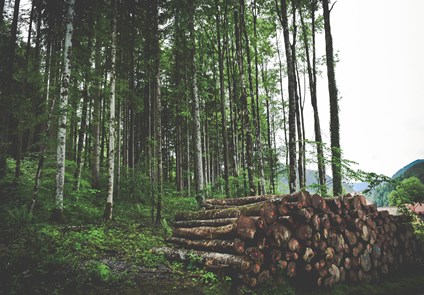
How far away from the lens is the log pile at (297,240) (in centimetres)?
569

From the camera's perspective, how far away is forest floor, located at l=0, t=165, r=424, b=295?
489 cm

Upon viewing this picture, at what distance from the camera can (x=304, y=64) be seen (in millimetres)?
23969

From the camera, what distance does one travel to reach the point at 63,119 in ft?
35.4

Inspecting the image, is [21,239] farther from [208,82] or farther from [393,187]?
[208,82]

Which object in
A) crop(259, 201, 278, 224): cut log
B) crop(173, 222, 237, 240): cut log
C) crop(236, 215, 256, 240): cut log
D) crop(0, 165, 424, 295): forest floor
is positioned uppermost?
crop(259, 201, 278, 224): cut log

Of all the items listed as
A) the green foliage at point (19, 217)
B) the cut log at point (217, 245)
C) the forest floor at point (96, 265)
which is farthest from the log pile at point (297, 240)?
the green foliage at point (19, 217)

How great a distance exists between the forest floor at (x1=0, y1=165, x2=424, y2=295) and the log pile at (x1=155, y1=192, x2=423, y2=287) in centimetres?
29

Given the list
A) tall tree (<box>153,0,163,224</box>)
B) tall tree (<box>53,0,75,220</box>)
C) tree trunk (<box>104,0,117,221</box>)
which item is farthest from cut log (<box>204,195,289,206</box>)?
tall tree (<box>53,0,75,220</box>)

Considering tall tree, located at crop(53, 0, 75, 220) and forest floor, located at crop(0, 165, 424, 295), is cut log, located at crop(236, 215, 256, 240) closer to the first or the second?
forest floor, located at crop(0, 165, 424, 295)

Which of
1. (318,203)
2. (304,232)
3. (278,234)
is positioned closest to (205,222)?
(278,234)

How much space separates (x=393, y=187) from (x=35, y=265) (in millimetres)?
11040

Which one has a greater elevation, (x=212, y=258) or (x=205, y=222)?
(x=205, y=222)

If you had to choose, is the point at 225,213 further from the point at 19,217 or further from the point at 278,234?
the point at 19,217

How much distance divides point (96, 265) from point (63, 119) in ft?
24.4
